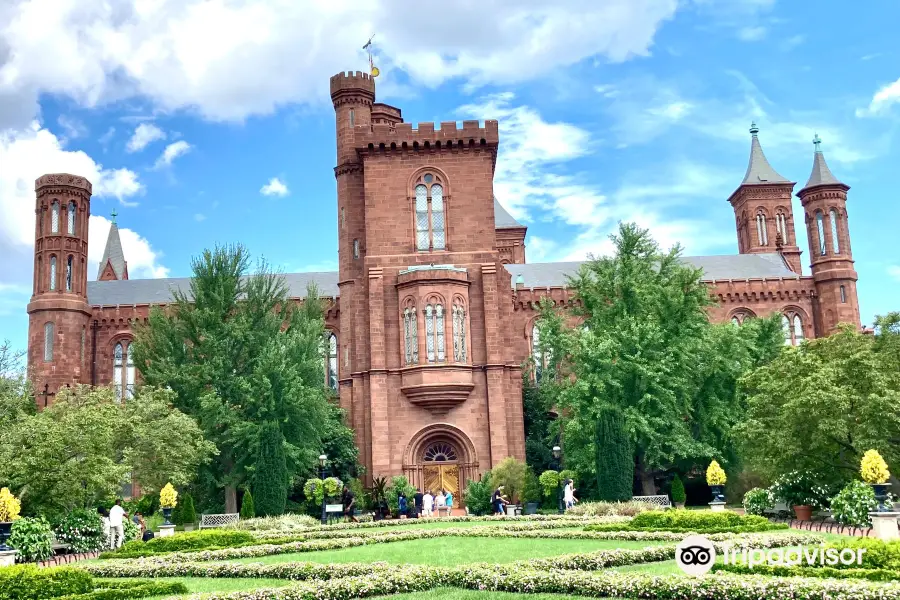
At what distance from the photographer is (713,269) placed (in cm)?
6222

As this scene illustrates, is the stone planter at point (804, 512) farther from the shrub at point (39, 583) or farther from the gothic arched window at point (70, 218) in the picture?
the gothic arched window at point (70, 218)

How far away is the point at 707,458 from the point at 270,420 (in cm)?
1892

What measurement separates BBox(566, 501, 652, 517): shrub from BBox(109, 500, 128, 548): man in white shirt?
1482 centimetres

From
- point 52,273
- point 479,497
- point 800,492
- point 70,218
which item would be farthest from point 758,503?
point 70,218

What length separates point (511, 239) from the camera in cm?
6738

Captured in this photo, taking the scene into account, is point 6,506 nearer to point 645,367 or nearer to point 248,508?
point 248,508

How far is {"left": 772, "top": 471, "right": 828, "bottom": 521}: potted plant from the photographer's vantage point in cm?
2643

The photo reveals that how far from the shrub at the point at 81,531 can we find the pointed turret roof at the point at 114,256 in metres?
51.7

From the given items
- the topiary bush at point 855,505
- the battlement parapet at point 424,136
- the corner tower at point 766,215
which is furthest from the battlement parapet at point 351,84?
the corner tower at point 766,215

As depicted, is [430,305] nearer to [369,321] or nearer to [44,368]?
[369,321]

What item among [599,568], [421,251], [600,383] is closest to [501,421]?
[600,383]

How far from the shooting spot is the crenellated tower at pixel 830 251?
2183 inches

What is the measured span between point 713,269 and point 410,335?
96.2ft

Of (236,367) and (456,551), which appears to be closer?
(456,551)
